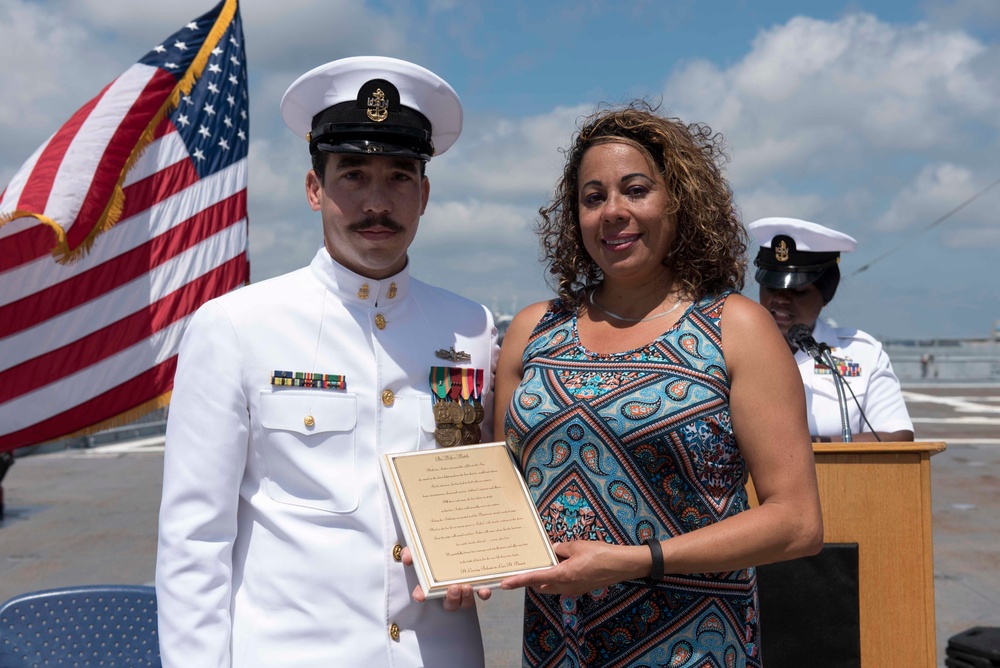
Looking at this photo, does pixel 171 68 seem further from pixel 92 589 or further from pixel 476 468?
pixel 476 468

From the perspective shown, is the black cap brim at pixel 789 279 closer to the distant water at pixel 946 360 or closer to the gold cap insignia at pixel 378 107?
the gold cap insignia at pixel 378 107

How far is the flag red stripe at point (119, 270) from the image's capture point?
4.08 meters

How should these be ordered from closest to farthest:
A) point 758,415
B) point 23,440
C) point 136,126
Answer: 1. point 758,415
2. point 23,440
3. point 136,126

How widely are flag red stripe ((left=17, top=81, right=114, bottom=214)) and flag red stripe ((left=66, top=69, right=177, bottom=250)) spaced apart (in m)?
0.15

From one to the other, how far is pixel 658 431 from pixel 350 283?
0.78m

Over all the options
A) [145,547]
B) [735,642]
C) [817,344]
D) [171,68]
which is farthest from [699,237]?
[145,547]

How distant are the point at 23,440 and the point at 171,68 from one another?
1952 mm

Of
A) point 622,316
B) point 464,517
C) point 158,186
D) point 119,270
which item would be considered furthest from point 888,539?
point 158,186

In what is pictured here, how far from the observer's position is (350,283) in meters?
2.18

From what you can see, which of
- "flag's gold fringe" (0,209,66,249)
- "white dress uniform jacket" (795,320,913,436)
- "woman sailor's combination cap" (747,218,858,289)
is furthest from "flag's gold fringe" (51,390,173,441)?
"white dress uniform jacket" (795,320,913,436)

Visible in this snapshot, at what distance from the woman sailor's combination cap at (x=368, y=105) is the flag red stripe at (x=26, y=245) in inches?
92.5

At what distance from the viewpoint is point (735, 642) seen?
2.04 m

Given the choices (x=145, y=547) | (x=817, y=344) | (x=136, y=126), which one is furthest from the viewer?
(x=145, y=547)

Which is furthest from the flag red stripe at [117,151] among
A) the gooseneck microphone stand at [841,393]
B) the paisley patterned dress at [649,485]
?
the gooseneck microphone stand at [841,393]
